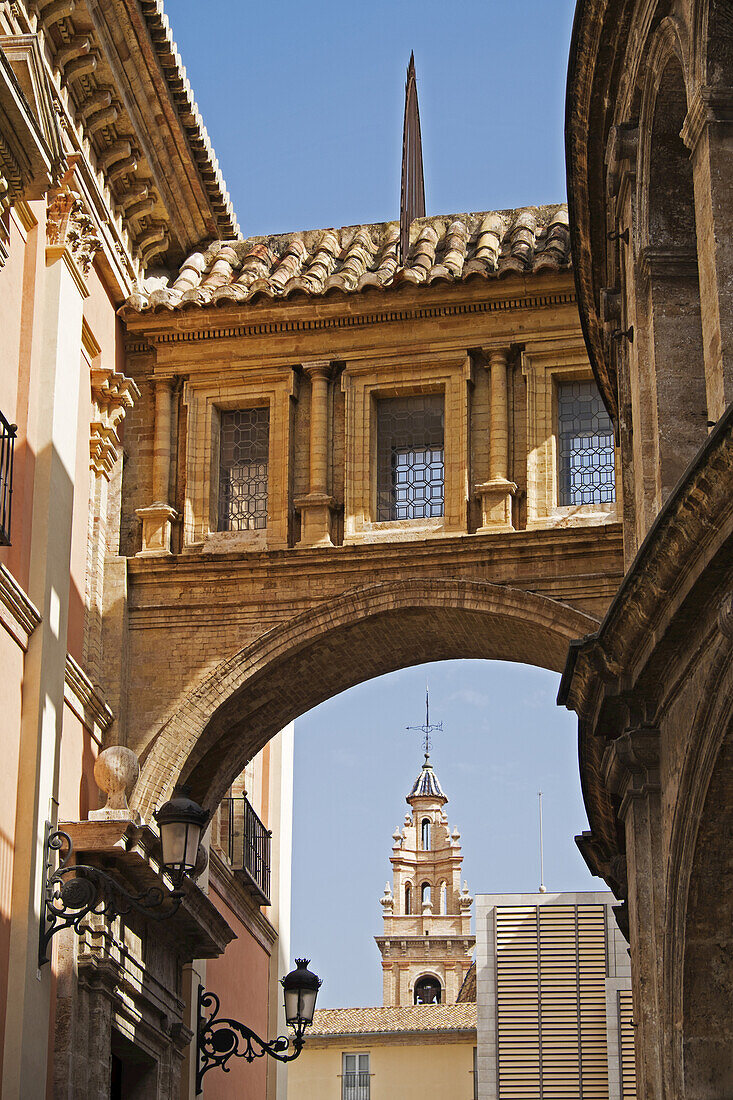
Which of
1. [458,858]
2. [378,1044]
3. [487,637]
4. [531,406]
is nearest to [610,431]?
[531,406]

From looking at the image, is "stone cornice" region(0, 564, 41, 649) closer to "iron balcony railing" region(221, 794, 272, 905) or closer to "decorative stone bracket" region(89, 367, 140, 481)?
"decorative stone bracket" region(89, 367, 140, 481)

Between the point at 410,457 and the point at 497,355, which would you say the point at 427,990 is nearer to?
the point at 410,457

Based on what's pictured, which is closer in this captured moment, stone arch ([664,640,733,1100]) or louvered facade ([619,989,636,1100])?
stone arch ([664,640,733,1100])

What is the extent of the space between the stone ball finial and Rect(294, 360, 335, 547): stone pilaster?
2.33m

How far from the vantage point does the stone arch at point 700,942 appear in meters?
8.29

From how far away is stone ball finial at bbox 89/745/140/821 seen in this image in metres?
13.6

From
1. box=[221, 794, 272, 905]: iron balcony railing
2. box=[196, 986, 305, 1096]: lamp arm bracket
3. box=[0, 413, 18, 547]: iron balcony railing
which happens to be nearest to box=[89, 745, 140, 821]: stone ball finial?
box=[196, 986, 305, 1096]: lamp arm bracket

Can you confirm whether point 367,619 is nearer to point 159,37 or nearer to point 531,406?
point 531,406

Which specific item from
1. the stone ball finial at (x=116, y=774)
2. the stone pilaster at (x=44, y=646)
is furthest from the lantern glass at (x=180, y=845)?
the stone ball finial at (x=116, y=774)

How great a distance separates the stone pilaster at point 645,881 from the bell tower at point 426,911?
188 ft

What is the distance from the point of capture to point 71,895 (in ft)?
35.7

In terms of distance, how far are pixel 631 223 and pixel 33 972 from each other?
5.82m

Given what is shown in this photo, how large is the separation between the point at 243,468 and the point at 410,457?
4.69ft

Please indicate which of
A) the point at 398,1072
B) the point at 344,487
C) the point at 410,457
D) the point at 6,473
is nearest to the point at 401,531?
the point at 344,487
